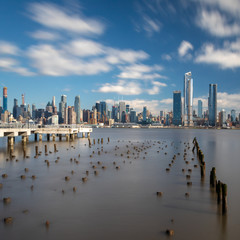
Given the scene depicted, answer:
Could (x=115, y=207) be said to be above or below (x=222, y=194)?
below

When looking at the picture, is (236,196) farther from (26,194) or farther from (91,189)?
(26,194)

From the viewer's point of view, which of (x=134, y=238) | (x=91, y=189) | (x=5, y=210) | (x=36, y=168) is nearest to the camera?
(x=134, y=238)

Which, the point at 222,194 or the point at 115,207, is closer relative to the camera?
the point at 222,194

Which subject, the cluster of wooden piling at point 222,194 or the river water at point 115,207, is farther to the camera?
the cluster of wooden piling at point 222,194

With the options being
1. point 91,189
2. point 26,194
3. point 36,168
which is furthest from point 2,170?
point 91,189

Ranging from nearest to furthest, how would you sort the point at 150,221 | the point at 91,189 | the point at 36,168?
the point at 150,221 → the point at 91,189 → the point at 36,168

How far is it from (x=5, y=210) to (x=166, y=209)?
14.5 metres

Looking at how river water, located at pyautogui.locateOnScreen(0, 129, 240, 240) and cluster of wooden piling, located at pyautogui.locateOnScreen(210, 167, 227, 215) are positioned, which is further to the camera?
cluster of wooden piling, located at pyautogui.locateOnScreen(210, 167, 227, 215)

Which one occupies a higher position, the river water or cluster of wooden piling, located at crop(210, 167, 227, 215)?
cluster of wooden piling, located at crop(210, 167, 227, 215)

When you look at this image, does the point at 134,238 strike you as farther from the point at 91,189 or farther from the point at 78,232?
the point at 91,189

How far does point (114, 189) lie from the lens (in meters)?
28.8

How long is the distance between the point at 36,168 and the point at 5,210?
67.7 feet

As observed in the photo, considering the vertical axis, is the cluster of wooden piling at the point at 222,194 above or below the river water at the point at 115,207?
above

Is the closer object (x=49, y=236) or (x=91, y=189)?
(x=49, y=236)
